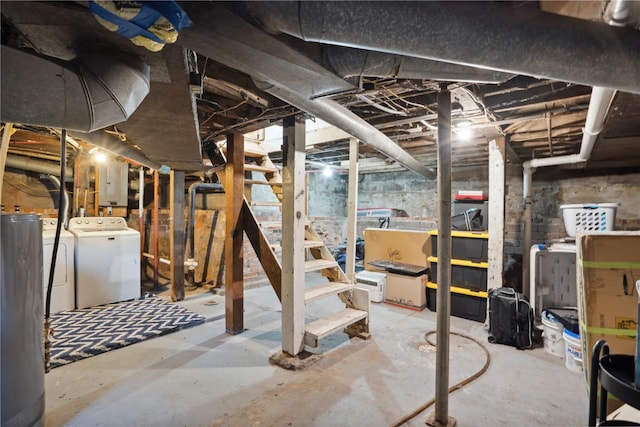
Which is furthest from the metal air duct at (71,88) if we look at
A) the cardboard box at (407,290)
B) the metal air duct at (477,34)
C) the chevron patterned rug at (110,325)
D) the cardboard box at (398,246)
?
the cardboard box at (398,246)

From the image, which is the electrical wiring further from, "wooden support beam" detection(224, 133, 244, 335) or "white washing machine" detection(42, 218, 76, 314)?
"white washing machine" detection(42, 218, 76, 314)

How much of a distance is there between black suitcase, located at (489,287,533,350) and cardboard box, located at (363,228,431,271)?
1.23 meters

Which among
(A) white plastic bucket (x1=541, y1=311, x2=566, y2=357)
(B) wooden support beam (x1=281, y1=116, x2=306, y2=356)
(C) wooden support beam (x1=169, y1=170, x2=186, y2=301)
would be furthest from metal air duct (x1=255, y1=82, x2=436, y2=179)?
(C) wooden support beam (x1=169, y1=170, x2=186, y2=301)

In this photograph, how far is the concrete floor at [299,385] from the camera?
169 cm

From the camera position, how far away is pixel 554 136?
127 inches

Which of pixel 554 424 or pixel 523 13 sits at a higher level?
pixel 523 13

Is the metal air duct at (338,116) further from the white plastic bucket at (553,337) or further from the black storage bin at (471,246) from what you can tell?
the white plastic bucket at (553,337)

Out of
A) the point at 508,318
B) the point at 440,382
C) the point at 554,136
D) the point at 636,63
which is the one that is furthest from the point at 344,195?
the point at 636,63

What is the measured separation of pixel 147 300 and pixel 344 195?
188 inches

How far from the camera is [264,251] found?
2.62 meters

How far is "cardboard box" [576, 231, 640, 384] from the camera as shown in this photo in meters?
1.40

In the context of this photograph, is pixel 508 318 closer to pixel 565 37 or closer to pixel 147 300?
pixel 565 37

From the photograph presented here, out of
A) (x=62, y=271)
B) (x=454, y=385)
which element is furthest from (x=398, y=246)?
(x=62, y=271)

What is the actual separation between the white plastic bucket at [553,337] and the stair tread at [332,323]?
1.54m
